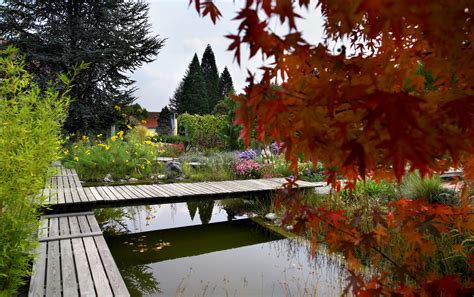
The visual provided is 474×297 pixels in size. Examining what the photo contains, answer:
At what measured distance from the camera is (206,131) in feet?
46.4

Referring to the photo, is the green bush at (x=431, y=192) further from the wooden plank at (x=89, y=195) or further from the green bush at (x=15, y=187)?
the green bush at (x=15, y=187)

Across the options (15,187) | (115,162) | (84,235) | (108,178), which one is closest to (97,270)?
(15,187)

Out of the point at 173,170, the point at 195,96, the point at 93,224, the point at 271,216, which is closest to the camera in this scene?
the point at 93,224

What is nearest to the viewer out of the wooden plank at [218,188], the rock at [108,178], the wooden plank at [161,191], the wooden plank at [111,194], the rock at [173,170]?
the wooden plank at [111,194]

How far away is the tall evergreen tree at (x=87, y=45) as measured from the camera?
11.4 meters

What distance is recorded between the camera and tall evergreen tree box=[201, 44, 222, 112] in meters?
32.6

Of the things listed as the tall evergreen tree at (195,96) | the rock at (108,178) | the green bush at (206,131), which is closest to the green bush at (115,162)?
the rock at (108,178)

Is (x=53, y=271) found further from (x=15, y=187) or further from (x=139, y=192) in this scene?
(x=139, y=192)

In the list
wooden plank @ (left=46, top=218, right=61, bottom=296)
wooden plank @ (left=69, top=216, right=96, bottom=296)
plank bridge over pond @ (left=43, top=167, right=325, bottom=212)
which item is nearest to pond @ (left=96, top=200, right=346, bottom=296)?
plank bridge over pond @ (left=43, top=167, right=325, bottom=212)

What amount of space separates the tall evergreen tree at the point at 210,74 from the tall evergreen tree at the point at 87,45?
19.0 m

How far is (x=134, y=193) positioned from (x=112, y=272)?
94.4 inches

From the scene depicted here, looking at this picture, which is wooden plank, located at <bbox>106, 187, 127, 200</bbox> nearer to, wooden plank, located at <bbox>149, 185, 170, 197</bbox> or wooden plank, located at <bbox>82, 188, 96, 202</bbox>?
wooden plank, located at <bbox>82, 188, 96, 202</bbox>

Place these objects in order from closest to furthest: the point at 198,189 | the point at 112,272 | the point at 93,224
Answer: the point at 112,272 < the point at 93,224 < the point at 198,189

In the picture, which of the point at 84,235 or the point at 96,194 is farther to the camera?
the point at 96,194
